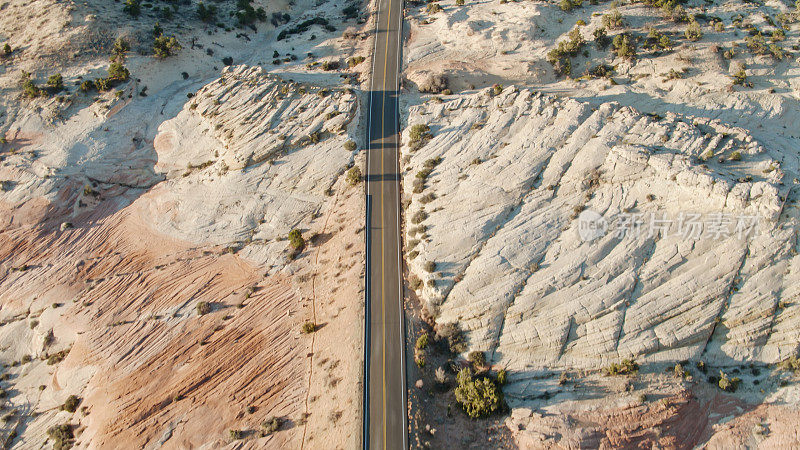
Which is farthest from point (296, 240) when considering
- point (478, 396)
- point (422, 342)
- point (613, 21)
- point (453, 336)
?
point (613, 21)

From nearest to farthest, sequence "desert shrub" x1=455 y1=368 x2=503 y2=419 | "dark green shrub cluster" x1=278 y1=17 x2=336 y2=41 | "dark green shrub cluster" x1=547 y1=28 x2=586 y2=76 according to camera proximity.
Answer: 1. "desert shrub" x1=455 y1=368 x2=503 y2=419
2. "dark green shrub cluster" x1=547 y1=28 x2=586 y2=76
3. "dark green shrub cluster" x1=278 y1=17 x2=336 y2=41

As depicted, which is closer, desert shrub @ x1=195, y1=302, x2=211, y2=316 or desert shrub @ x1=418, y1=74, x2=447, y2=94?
desert shrub @ x1=195, y1=302, x2=211, y2=316

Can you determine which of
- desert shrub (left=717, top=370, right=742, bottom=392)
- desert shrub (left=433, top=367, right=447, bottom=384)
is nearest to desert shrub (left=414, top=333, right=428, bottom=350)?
desert shrub (left=433, top=367, right=447, bottom=384)

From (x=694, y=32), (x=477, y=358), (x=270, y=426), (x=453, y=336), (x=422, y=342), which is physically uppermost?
(x=694, y=32)

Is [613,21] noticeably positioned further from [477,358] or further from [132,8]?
[132,8]

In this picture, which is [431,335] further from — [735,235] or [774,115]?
[774,115]

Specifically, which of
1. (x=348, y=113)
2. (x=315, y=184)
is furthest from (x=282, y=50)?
(x=315, y=184)

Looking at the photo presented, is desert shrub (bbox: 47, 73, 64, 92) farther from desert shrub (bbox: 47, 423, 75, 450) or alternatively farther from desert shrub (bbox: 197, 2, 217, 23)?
desert shrub (bbox: 47, 423, 75, 450)
